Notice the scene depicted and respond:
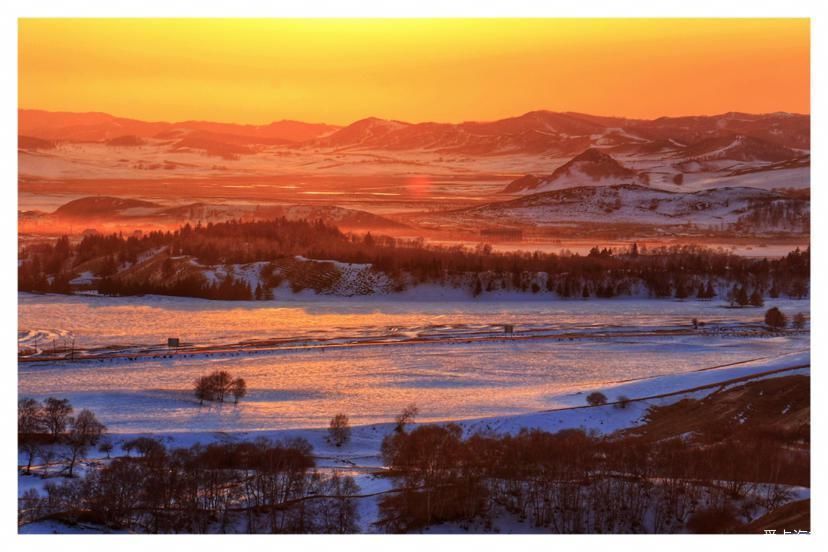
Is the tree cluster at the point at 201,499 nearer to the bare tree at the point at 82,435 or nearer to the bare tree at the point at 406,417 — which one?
the bare tree at the point at 82,435

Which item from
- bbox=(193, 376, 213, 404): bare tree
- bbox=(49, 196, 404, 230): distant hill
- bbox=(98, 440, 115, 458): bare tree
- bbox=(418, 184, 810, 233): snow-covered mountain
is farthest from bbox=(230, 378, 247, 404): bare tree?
bbox=(418, 184, 810, 233): snow-covered mountain

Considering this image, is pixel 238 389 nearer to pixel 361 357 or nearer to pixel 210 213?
pixel 361 357

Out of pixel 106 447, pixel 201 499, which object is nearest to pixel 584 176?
pixel 106 447

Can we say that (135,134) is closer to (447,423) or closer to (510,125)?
(510,125)

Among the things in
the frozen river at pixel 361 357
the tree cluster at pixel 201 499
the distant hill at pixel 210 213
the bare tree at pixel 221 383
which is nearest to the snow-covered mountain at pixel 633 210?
the distant hill at pixel 210 213

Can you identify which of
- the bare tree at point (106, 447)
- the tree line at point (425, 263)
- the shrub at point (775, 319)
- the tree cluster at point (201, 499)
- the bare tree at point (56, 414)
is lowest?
the tree cluster at point (201, 499)
